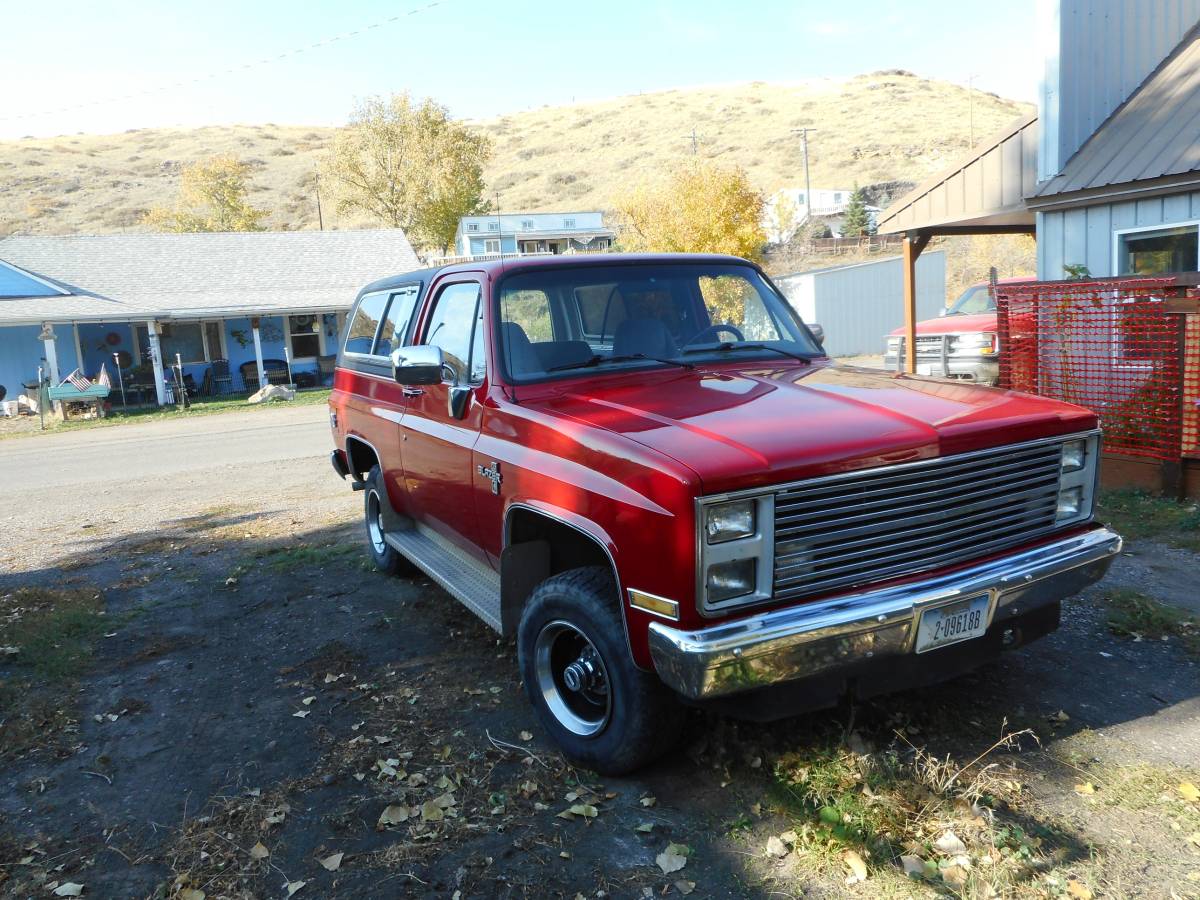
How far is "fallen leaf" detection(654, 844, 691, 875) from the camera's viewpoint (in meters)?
3.01

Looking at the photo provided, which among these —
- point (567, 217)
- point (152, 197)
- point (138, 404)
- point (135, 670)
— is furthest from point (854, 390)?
point (152, 197)

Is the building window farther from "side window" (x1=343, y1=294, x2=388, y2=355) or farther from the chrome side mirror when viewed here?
the chrome side mirror

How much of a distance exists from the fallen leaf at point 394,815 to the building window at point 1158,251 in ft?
28.6

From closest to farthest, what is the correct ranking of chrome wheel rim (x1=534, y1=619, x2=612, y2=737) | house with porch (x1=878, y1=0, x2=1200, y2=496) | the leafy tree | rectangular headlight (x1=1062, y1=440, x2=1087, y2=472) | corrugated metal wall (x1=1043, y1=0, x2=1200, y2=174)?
chrome wheel rim (x1=534, y1=619, x2=612, y2=737), rectangular headlight (x1=1062, y1=440, x2=1087, y2=472), house with porch (x1=878, y1=0, x2=1200, y2=496), corrugated metal wall (x1=1043, y1=0, x2=1200, y2=174), the leafy tree

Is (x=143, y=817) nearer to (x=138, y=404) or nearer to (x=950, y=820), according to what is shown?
(x=950, y=820)

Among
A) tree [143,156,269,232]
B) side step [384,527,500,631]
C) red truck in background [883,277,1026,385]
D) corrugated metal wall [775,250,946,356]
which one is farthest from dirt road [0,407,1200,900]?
tree [143,156,269,232]

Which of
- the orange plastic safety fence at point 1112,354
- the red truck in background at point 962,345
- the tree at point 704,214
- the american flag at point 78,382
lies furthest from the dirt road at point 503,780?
the tree at point 704,214

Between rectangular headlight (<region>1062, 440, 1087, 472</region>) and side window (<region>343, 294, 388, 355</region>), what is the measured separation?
4149mm

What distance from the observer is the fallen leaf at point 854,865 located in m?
2.88

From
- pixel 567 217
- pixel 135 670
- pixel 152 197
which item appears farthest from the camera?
pixel 152 197

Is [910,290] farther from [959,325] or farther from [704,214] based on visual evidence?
[704,214]

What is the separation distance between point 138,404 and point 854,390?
25312mm

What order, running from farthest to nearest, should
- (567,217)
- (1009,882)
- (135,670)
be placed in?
(567,217), (135,670), (1009,882)

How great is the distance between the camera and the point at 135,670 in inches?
201
